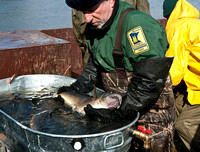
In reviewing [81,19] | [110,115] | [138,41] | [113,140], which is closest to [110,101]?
[110,115]

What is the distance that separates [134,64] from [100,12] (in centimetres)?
72

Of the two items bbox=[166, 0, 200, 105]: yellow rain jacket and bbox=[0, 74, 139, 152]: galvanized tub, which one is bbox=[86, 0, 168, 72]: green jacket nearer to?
bbox=[0, 74, 139, 152]: galvanized tub

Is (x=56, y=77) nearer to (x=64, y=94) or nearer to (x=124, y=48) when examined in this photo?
(x=64, y=94)

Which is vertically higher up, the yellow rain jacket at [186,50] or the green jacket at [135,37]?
the green jacket at [135,37]

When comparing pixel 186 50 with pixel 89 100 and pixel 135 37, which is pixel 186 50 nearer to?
pixel 135 37

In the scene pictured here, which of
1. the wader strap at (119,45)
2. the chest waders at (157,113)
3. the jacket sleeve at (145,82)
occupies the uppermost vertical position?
the wader strap at (119,45)

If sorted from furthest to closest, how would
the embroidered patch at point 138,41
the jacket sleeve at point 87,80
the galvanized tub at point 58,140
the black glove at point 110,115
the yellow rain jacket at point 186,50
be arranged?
the yellow rain jacket at point 186,50
the jacket sleeve at point 87,80
the black glove at point 110,115
the embroidered patch at point 138,41
the galvanized tub at point 58,140

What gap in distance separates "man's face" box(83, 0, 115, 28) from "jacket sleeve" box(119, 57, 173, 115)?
0.68 metres

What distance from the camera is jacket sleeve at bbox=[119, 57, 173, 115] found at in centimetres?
224

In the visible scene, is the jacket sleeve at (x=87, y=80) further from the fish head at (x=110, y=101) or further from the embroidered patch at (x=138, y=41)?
the embroidered patch at (x=138, y=41)

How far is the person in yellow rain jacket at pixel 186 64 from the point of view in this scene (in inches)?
132

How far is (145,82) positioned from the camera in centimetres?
227

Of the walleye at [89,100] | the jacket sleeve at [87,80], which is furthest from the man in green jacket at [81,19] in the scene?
the walleye at [89,100]

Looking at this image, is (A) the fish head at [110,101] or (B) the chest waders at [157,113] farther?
(B) the chest waders at [157,113]
